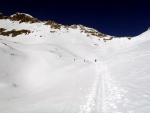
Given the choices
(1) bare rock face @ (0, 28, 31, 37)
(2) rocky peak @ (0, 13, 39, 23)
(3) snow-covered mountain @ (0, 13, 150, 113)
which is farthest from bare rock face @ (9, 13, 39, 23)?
(3) snow-covered mountain @ (0, 13, 150, 113)

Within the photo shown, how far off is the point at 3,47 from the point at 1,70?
8.15 metres

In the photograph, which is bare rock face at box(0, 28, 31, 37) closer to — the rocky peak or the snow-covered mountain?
the rocky peak

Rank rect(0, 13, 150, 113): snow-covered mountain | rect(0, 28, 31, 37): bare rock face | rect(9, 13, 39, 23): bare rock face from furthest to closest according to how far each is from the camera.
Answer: rect(9, 13, 39, 23): bare rock face
rect(0, 28, 31, 37): bare rock face
rect(0, 13, 150, 113): snow-covered mountain

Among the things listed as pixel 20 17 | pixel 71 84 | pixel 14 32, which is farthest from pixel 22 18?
pixel 71 84

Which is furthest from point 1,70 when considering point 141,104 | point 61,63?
point 141,104

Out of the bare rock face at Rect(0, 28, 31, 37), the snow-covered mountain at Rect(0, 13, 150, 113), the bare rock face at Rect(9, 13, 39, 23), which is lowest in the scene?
the snow-covered mountain at Rect(0, 13, 150, 113)

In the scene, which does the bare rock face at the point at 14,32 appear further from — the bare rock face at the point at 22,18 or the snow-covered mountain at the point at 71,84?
the snow-covered mountain at the point at 71,84

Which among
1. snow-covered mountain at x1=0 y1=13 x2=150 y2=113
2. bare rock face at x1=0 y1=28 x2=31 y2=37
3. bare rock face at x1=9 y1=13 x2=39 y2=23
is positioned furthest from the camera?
bare rock face at x1=9 y1=13 x2=39 y2=23

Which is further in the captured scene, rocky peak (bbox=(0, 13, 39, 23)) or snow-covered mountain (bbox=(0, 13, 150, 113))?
rocky peak (bbox=(0, 13, 39, 23))

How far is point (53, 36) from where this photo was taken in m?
66.9

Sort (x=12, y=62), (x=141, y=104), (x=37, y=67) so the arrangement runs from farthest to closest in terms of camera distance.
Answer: (x=37, y=67) → (x=12, y=62) → (x=141, y=104)

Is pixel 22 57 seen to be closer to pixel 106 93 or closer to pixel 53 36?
pixel 106 93

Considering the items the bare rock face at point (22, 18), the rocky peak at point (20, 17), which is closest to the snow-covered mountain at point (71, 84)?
the bare rock face at point (22, 18)

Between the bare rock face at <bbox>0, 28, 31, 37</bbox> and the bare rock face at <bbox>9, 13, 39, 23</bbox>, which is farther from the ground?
the bare rock face at <bbox>9, 13, 39, 23</bbox>
